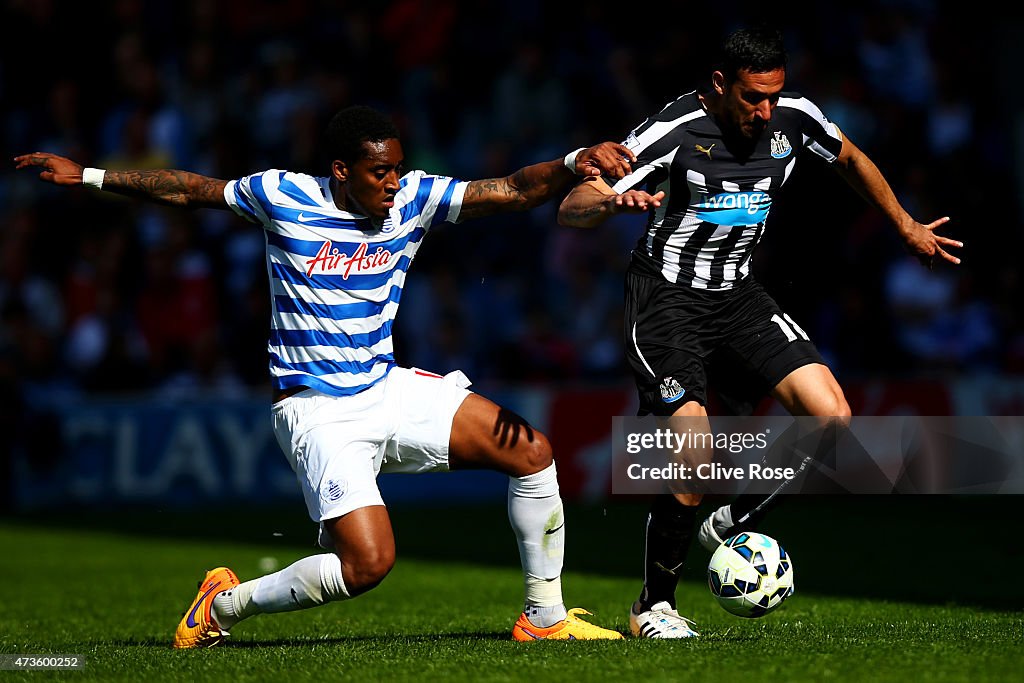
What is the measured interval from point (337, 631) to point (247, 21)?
1244 cm

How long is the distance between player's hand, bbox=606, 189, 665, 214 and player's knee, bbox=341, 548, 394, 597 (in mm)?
1717

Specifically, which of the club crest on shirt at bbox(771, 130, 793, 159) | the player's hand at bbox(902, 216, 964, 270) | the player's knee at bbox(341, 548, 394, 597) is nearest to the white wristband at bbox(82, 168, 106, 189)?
the player's knee at bbox(341, 548, 394, 597)

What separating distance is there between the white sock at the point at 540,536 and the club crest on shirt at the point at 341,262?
118 centimetres

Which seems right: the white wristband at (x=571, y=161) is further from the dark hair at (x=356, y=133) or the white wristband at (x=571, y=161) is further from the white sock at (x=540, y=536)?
the white sock at (x=540, y=536)

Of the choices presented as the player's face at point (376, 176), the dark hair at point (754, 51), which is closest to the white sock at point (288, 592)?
the player's face at point (376, 176)

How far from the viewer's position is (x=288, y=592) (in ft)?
20.0

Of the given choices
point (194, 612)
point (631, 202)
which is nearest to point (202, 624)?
point (194, 612)

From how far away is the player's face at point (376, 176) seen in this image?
20.0ft

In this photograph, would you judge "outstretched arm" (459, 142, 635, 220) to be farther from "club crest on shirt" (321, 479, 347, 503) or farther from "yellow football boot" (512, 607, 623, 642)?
"yellow football boot" (512, 607, 623, 642)

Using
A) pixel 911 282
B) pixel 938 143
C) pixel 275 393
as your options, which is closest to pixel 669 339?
pixel 275 393

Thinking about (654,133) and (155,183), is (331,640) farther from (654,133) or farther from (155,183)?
(654,133)

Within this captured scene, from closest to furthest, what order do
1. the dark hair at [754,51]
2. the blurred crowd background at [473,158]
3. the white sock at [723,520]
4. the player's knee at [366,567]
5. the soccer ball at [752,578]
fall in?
the player's knee at [366,567], the soccer ball at [752,578], the dark hair at [754,51], the white sock at [723,520], the blurred crowd background at [473,158]

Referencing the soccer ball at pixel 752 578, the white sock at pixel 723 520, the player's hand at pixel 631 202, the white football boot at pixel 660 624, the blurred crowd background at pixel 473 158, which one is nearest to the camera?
the player's hand at pixel 631 202

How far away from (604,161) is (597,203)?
210mm
